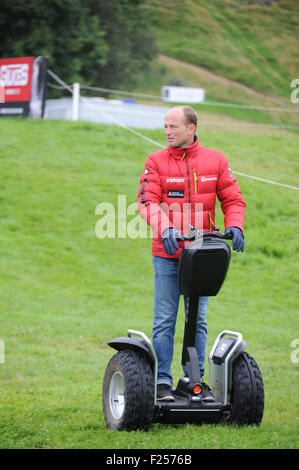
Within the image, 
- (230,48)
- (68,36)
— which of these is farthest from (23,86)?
(230,48)

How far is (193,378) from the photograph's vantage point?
394cm

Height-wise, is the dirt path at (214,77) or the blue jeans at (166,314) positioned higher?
the dirt path at (214,77)

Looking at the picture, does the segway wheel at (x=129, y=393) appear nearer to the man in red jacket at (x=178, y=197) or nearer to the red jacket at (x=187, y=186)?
the man in red jacket at (x=178, y=197)

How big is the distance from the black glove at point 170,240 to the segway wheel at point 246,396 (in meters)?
0.91

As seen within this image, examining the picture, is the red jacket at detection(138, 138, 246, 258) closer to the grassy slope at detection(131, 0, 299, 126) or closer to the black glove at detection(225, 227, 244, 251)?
the black glove at detection(225, 227, 244, 251)

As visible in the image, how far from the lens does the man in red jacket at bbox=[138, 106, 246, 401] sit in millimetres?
4043

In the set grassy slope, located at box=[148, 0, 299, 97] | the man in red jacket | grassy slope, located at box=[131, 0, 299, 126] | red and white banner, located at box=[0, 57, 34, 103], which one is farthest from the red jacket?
grassy slope, located at box=[148, 0, 299, 97]

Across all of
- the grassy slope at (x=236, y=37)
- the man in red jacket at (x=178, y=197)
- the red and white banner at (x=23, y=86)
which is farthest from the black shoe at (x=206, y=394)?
the grassy slope at (x=236, y=37)

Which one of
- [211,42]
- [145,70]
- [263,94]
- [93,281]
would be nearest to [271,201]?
[93,281]

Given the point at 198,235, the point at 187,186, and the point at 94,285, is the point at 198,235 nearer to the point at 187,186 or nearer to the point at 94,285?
the point at 187,186

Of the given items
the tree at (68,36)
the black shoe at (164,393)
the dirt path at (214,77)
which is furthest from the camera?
the dirt path at (214,77)

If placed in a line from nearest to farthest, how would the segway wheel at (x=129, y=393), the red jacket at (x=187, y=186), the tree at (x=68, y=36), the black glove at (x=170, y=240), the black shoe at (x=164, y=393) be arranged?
the black glove at (x=170, y=240) → the segway wheel at (x=129, y=393) → the black shoe at (x=164, y=393) → the red jacket at (x=187, y=186) → the tree at (x=68, y=36)

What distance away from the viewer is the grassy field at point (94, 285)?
13.7ft

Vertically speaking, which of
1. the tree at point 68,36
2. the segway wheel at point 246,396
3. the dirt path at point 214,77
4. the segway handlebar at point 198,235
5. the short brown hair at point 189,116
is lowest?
the segway wheel at point 246,396
